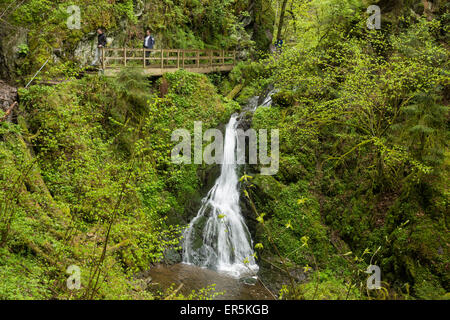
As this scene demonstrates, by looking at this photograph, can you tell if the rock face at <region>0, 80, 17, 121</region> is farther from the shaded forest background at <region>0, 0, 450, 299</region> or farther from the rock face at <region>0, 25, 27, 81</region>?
the rock face at <region>0, 25, 27, 81</region>

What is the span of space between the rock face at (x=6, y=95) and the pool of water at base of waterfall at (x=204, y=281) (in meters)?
6.62

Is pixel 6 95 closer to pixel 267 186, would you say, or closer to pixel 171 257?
pixel 171 257

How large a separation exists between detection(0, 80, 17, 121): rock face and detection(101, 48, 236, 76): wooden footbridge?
3.50m

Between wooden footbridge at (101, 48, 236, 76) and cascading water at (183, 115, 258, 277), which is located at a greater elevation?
wooden footbridge at (101, 48, 236, 76)

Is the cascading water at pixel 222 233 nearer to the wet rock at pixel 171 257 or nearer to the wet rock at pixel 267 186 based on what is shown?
the wet rock at pixel 171 257

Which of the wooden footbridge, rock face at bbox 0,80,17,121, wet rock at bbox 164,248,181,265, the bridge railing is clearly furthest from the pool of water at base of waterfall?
the bridge railing

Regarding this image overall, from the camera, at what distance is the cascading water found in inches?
444

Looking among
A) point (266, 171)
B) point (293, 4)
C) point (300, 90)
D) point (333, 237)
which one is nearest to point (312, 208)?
point (333, 237)

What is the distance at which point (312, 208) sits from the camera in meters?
12.5

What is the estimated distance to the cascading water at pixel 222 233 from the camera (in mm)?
11266

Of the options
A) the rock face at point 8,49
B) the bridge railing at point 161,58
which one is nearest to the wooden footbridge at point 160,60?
the bridge railing at point 161,58

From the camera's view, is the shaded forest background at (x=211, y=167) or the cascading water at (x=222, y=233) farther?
the cascading water at (x=222, y=233)
